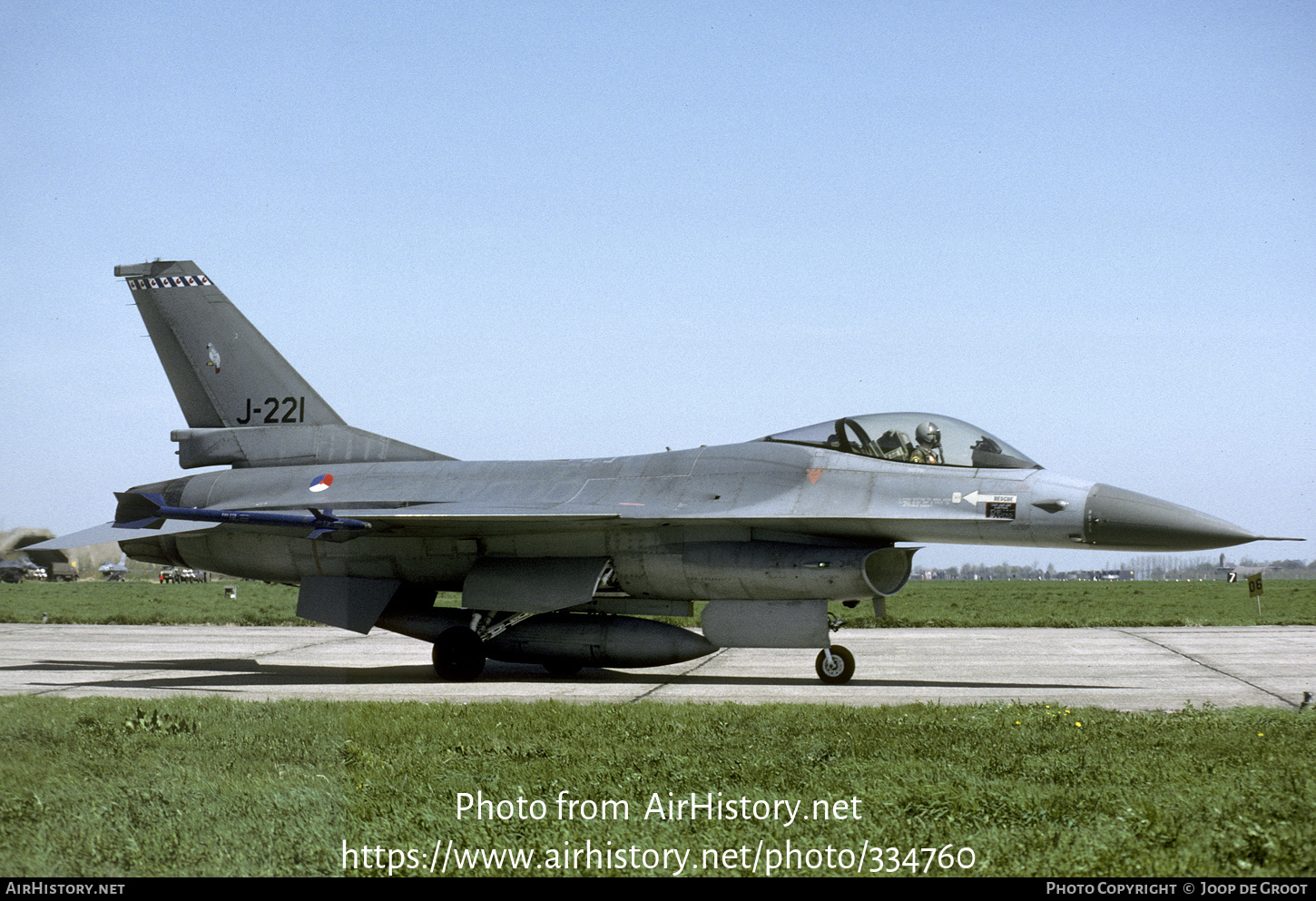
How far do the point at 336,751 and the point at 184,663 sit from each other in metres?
9.60

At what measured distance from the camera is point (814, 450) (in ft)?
40.1

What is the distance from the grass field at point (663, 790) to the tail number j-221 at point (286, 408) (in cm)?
745

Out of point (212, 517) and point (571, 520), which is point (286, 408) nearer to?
point (212, 517)

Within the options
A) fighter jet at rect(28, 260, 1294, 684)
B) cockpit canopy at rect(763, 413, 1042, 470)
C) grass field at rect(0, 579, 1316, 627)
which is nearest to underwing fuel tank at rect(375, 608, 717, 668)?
fighter jet at rect(28, 260, 1294, 684)

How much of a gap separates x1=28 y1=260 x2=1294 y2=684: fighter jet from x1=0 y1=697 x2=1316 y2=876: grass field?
319 centimetres

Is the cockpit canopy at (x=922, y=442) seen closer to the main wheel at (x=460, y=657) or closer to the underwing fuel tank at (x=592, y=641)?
the underwing fuel tank at (x=592, y=641)

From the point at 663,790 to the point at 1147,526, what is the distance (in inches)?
268

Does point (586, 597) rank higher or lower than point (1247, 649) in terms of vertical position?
higher

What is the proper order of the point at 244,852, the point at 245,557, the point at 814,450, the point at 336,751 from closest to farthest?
the point at 244,852 < the point at 336,751 < the point at 814,450 < the point at 245,557

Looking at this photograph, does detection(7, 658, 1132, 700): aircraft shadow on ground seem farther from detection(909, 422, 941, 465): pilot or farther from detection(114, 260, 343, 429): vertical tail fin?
detection(114, 260, 343, 429): vertical tail fin

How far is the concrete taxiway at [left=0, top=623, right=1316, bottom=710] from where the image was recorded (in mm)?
10539

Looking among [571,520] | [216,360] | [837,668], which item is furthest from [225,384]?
[837,668]

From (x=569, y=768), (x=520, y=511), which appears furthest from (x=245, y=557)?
(x=569, y=768)

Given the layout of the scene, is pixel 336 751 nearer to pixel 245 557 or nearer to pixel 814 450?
pixel 814 450
